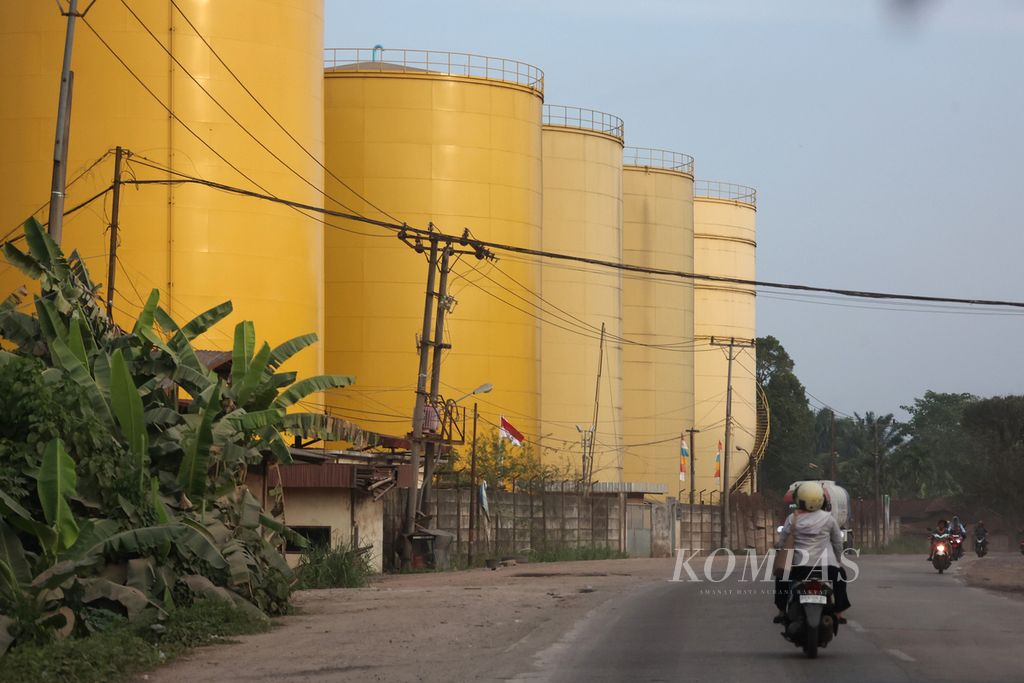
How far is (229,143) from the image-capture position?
3453 cm

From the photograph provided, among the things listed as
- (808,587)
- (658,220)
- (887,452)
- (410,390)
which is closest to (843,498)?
(410,390)

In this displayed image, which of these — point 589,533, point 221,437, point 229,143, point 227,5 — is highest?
point 227,5

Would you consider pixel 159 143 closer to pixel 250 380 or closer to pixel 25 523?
pixel 250 380

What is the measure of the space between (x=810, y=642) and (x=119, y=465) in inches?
311

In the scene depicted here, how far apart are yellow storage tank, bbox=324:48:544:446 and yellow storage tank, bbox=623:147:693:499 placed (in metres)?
19.1

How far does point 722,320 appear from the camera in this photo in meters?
77.5

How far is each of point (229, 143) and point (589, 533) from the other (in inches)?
774

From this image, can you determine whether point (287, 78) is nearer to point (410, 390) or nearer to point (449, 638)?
point (410, 390)

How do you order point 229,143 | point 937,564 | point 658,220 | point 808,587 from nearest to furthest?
point 808,587 → point 937,564 → point 229,143 → point 658,220

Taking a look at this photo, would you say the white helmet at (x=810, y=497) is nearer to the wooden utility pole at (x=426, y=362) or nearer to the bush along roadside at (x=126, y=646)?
the bush along roadside at (x=126, y=646)

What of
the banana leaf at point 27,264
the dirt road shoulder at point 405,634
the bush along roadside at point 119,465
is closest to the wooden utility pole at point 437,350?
the dirt road shoulder at point 405,634

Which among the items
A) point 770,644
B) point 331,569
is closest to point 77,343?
point 770,644

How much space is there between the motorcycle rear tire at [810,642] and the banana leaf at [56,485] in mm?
7321

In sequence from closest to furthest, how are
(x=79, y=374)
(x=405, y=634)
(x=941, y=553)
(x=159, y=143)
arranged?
1. (x=405, y=634)
2. (x=79, y=374)
3. (x=941, y=553)
4. (x=159, y=143)
